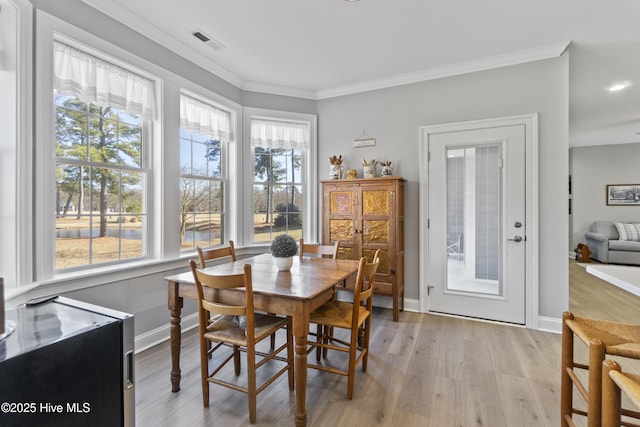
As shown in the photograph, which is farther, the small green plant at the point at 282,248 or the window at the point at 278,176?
the window at the point at 278,176

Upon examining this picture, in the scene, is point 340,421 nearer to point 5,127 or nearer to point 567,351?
point 567,351

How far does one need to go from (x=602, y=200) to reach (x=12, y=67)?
9.67 metres

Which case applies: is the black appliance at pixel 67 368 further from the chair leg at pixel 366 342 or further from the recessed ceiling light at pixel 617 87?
the recessed ceiling light at pixel 617 87

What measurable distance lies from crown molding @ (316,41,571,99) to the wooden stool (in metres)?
2.72

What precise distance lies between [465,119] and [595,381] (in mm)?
2841

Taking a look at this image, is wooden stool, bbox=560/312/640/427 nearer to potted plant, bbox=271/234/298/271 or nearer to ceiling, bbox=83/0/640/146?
potted plant, bbox=271/234/298/271

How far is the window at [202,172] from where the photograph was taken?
3.13m

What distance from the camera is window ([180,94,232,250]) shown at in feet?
10.3

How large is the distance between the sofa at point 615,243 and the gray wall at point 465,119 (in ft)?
15.4

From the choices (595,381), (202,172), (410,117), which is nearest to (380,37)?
(410,117)

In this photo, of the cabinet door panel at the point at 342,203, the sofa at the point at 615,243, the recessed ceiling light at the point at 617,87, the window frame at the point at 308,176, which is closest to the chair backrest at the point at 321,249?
the cabinet door panel at the point at 342,203

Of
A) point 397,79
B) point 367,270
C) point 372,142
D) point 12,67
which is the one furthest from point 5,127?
point 397,79

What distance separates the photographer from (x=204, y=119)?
10.9 ft

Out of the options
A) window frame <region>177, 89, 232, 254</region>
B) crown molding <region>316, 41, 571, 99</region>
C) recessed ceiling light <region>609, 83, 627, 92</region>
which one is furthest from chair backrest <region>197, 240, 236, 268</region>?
recessed ceiling light <region>609, 83, 627, 92</region>
